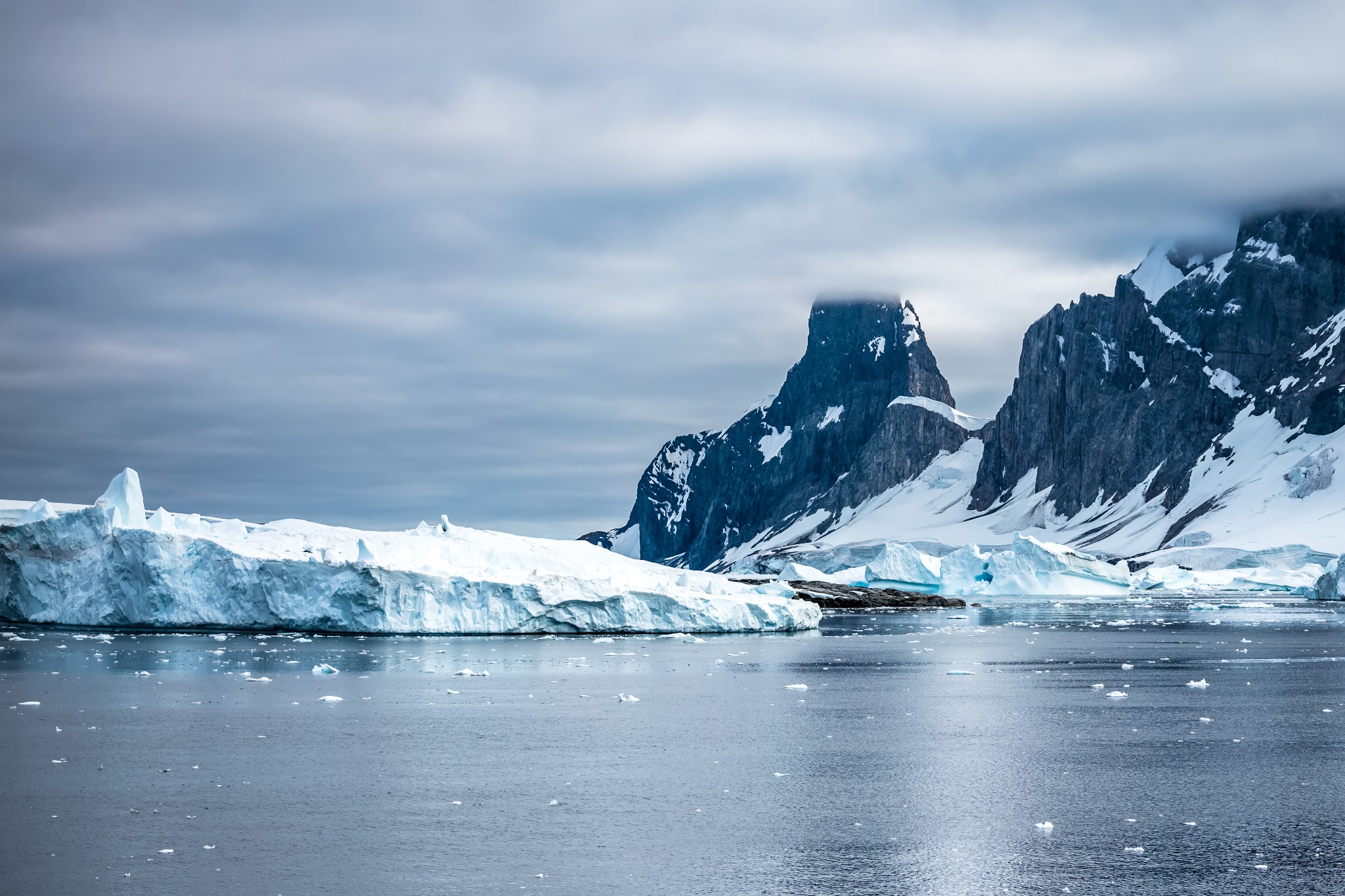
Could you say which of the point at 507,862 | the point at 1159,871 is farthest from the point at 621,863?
the point at 1159,871

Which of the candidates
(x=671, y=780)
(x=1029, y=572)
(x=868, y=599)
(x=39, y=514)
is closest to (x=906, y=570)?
(x=1029, y=572)

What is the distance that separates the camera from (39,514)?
54.8 m

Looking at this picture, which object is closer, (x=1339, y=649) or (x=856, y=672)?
(x=856, y=672)

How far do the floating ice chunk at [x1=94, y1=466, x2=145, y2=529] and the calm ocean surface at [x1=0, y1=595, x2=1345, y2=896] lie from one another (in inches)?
656

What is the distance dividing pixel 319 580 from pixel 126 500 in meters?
9.84

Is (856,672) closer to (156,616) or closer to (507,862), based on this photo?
(507,862)

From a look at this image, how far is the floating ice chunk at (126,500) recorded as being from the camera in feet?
178

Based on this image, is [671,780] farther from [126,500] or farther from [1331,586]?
[1331,586]

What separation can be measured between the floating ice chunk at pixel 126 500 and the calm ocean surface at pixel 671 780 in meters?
16.7

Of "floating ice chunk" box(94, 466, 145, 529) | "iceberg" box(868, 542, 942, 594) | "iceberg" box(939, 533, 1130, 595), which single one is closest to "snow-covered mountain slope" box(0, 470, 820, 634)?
"floating ice chunk" box(94, 466, 145, 529)

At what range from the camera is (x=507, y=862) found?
14336 millimetres

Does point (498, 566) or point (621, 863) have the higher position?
point (498, 566)

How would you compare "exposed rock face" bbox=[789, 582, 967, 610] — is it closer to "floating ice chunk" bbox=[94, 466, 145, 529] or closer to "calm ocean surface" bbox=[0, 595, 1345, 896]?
"floating ice chunk" bbox=[94, 466, 145, 529]

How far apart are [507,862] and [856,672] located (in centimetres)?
2410
